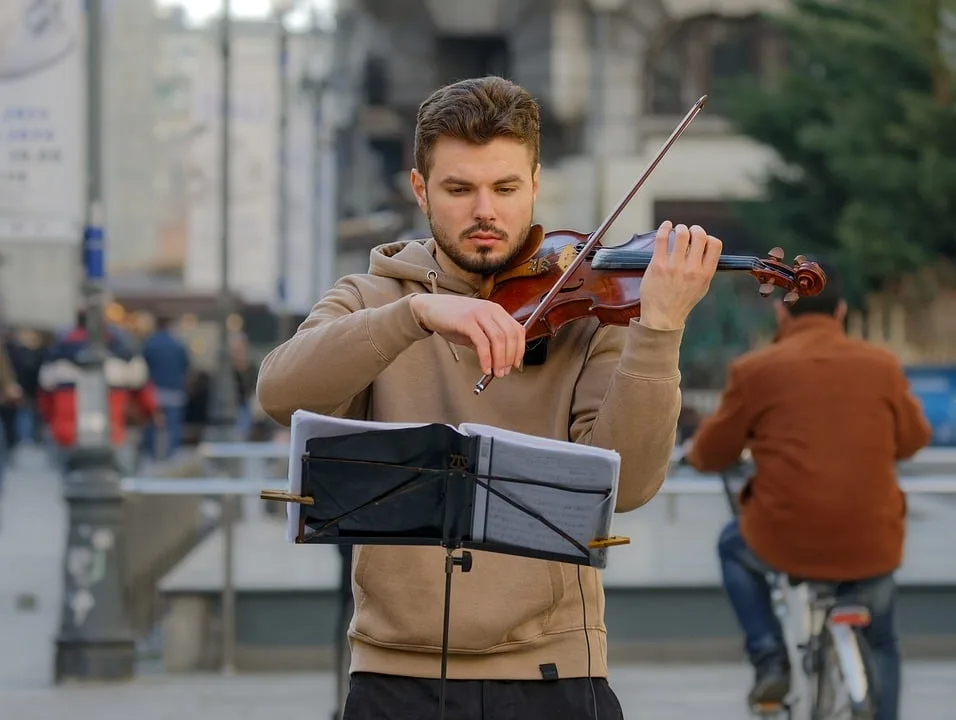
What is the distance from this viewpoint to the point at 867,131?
30.5m

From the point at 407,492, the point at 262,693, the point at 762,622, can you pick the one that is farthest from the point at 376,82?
the point at 407,492

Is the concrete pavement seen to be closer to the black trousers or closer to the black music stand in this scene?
the black trousers

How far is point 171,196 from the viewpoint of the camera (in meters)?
66.4

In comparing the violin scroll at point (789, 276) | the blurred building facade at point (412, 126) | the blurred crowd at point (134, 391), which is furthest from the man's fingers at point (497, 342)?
the blurred building facade at point (412, 126)

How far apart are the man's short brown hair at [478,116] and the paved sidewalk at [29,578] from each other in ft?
19.0

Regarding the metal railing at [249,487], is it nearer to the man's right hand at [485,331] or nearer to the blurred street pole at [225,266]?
the man's right hand at [485,331]

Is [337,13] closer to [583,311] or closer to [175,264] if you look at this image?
[175,264]

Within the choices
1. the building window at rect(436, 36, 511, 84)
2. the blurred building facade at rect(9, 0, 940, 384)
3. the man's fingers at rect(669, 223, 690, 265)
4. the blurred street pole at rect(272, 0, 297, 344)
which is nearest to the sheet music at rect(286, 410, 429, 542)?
the man's fingers at rect(669, 223, 690, 265)

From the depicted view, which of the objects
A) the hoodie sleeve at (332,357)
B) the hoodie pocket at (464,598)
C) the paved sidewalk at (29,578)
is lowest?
the paved sidewalk at (29,578)

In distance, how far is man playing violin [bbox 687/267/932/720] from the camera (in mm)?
6430

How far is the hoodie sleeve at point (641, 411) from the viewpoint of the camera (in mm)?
3271

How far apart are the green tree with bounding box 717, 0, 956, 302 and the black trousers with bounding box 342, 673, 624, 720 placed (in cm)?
2463

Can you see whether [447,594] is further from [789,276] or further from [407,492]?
[789,276]

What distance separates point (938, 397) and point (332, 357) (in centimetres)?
2086
